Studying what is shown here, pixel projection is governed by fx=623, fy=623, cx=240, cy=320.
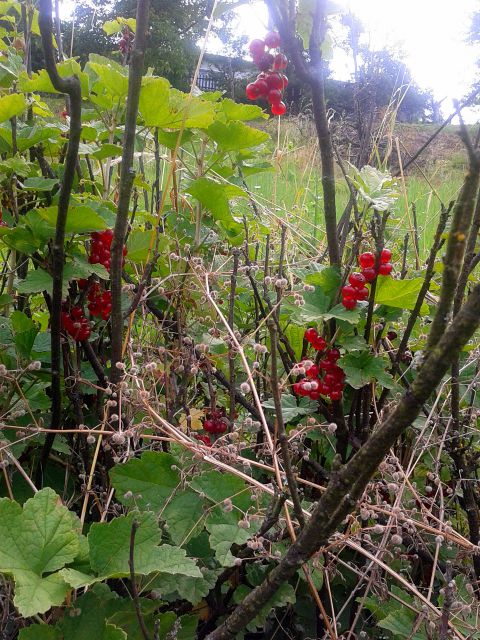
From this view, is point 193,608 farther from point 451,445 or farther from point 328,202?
point 328,202

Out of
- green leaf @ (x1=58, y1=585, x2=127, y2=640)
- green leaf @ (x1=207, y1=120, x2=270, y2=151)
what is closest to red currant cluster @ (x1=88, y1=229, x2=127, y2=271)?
green leaf @ (x1=207, y1=120, x2=270, y2=151)

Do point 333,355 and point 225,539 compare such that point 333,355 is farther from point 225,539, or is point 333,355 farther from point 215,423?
point 225,539

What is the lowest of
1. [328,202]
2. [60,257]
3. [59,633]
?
[59,633]

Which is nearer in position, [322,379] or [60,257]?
[60,257]

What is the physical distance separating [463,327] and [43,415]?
92 cm

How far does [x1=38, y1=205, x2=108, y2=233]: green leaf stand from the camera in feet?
3.21

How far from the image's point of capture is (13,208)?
1.16 m

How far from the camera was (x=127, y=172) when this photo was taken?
3.06 feet

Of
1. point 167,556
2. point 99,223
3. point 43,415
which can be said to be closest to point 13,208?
point 99,223

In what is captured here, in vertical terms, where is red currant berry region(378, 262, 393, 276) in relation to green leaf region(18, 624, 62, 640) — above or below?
above

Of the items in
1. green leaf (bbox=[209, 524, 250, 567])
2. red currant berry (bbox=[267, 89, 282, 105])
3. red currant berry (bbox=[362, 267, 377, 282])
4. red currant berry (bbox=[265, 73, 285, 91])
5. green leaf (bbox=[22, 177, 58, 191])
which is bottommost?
green leaf (bbox=[209, 524, 250, 567])

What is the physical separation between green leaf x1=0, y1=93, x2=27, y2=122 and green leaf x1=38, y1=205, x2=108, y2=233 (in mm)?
196

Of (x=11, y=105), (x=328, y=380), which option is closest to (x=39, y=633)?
(x=328, y=380)

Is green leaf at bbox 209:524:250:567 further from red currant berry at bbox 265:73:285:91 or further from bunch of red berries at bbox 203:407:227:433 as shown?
red currant berry at bbox 265:73:285:91
